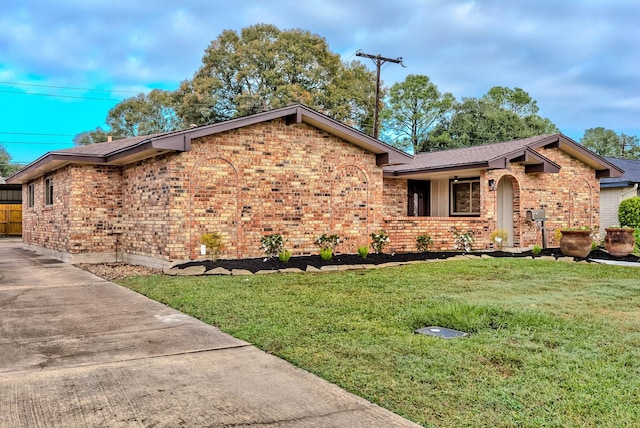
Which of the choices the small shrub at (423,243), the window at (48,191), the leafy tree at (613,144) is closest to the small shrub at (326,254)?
the small shrub at (423,243)

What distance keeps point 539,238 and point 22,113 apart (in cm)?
7639

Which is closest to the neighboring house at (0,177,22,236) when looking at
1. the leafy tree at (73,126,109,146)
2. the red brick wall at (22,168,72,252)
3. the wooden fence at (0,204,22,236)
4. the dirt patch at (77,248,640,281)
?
the wooden fence at (0,204,22,236)

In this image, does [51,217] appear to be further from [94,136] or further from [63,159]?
[94,136]

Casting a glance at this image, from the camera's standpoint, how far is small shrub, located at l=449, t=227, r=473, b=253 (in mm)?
15359

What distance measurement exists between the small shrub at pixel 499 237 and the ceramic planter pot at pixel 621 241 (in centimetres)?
282

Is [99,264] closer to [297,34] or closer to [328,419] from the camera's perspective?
[328,419]

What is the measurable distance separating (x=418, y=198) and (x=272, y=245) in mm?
10244

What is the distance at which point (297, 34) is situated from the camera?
3750cm

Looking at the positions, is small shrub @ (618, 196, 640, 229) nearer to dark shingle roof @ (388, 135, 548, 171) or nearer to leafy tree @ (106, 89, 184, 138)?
dark shingle roof @ (388, 135, 548, 171)

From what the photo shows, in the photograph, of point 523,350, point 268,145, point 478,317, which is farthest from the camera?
point 268,145

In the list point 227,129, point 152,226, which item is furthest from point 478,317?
point 152,226

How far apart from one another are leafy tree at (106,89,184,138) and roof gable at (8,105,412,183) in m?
29.6

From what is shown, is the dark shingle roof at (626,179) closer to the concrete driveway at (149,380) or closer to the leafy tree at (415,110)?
the leafy tree at (415,110)

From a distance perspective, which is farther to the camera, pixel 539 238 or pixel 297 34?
pixel 297 34
